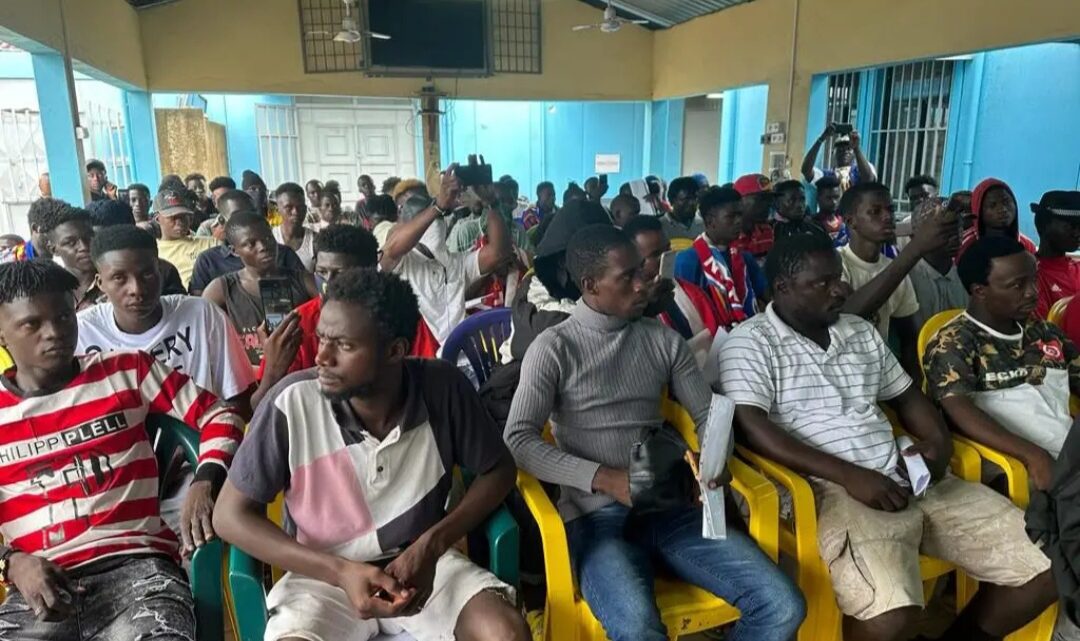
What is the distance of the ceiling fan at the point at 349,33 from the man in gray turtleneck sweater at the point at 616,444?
747 cm

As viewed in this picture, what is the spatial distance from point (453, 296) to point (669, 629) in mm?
2071

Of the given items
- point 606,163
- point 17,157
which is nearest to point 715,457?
point 17,157

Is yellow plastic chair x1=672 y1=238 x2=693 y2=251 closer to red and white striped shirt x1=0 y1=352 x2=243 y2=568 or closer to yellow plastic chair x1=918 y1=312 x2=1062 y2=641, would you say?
yellow plastic chair x1=918 y1=312 x2=1062 y2=641

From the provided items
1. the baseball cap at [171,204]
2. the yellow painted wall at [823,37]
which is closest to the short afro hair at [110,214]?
the baseball cap at [171,204]

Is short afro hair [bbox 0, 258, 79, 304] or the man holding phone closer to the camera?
short afro hair [bbox 0, 258, 79, 304]

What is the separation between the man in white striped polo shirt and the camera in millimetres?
1979

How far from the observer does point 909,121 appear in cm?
782

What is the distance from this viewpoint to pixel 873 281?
105 inches

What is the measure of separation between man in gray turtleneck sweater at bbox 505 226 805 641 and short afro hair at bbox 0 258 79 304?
1.18 m

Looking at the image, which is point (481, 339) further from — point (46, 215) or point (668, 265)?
point (46, 215)

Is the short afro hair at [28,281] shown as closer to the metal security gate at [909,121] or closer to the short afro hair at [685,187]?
the short afro hair at [685,187]

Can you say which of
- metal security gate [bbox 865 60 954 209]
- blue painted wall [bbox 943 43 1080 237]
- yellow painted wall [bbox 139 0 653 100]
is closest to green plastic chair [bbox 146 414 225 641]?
blue painted wall [bbox 943 43 1080 237]

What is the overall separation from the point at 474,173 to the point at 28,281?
2268mm

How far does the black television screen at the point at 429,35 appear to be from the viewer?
34.1 feet
